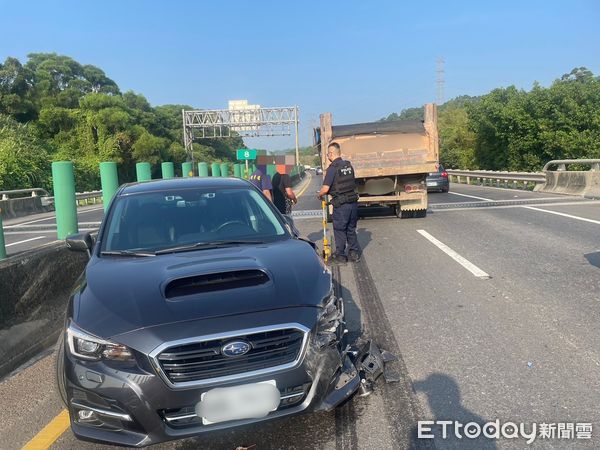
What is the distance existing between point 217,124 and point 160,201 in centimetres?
5757

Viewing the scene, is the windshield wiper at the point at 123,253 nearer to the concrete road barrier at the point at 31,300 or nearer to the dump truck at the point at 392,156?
the concrete road barrier at the point at 31,300

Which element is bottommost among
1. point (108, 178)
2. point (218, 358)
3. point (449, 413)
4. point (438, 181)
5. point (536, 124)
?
point (449, 413)

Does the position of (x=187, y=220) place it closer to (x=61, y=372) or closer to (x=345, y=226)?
(x=61, y=372)

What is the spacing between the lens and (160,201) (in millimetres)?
4523

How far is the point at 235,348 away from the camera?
271cm

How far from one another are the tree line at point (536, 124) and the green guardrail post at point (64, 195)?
33.2m

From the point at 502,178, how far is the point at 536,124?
12974 millimetres

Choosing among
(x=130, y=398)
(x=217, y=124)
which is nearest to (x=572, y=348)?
(x=130, y=398)

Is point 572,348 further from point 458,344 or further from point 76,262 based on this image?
point 76,262

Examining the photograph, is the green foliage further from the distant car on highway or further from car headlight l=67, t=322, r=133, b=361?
car headlight l=67, t=322, r=133, b=361

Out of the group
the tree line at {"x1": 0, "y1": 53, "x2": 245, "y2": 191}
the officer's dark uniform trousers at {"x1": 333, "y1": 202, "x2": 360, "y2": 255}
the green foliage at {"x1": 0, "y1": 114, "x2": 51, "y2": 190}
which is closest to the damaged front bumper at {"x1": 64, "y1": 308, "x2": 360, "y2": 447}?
the officer's dark uniform trousers at {"x1": 333, "y1": 202, "x2": 360, "y2": 255}

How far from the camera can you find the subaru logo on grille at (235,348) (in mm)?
2707

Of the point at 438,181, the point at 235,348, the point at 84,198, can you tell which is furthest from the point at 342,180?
the point at 84,198

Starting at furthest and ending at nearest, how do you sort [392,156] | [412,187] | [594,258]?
[412,187]
[392,156]
[594,258]
